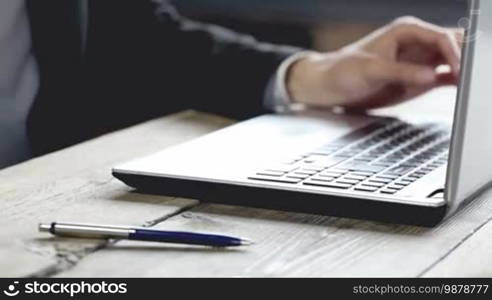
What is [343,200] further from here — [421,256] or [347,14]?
[347,14]

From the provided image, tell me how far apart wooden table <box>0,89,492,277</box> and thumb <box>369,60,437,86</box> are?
314 millimetres

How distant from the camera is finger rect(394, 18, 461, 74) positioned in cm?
125

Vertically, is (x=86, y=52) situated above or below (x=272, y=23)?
above

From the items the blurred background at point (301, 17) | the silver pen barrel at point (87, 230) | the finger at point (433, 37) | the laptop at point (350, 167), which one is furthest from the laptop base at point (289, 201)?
the blurred background at point (301, 17)

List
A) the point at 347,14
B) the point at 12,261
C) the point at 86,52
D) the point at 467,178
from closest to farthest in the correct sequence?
the point at 12,261, the point at 467,178, the point at 86,52, the point at 347,14

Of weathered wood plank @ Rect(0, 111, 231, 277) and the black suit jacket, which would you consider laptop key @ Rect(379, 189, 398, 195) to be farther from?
the black suit jacket

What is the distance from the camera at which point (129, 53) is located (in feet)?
5.14

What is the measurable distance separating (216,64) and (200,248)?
0.70 metres

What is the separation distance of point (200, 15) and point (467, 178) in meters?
2.27

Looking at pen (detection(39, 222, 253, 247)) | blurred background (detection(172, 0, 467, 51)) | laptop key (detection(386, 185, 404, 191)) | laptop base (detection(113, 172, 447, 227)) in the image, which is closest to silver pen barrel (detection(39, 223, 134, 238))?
pen (detection(39, 222, 253, 247))

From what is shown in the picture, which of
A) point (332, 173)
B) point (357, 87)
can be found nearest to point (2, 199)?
point (332, 173)

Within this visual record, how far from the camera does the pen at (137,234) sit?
810mm

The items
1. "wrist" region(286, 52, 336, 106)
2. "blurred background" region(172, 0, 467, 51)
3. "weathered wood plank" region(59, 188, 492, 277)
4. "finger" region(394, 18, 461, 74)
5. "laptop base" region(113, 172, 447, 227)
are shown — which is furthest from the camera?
"blurred background" region(172, 0, 467, 51)

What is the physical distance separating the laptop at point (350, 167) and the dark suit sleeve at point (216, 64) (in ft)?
0.87
